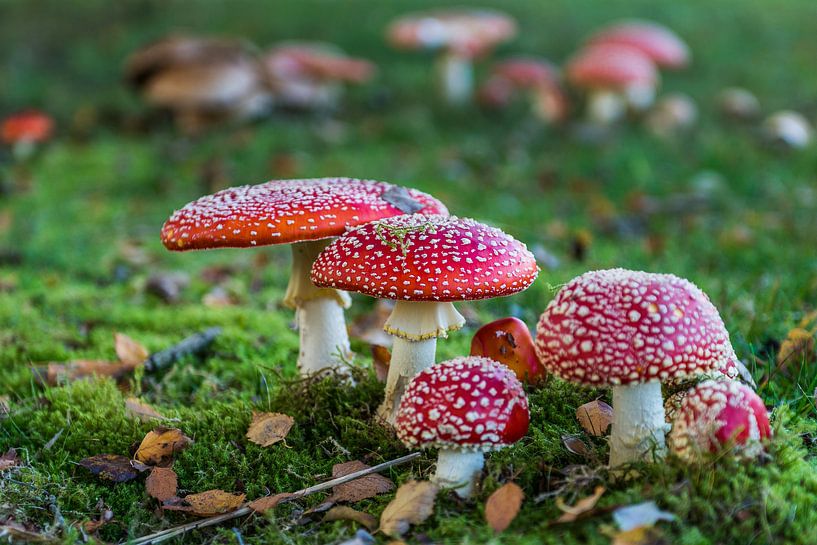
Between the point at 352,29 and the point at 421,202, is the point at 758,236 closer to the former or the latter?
the point at 421,202

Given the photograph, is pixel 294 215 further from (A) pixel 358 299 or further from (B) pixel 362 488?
(A) pixel 358 299

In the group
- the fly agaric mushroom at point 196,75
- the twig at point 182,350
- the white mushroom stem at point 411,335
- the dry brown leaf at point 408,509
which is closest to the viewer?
the dry brown leaf at point 408,509

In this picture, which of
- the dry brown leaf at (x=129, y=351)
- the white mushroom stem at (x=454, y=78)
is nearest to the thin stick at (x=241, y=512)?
the dry brown leaf at (x=129, y=351)

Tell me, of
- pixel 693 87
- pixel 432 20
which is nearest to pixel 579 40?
Answer: pixel 693 87

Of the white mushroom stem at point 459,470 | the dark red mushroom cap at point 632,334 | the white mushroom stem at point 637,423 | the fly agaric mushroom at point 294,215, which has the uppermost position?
the fly agaric mushroom at point 294,215

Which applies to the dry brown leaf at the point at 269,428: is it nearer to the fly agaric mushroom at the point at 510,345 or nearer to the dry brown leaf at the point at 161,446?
the dry brown leaf at the point at 161,446

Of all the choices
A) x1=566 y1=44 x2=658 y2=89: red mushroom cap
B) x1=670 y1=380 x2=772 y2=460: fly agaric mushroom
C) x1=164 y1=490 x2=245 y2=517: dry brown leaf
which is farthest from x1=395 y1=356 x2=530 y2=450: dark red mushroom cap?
x1=566 y1=44 x2=658 y2=89: red mushroom cap
